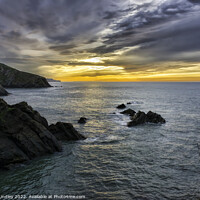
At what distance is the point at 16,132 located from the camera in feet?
70.0

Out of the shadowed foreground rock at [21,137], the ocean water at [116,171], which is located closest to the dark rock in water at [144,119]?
the ocean water at [116,171]

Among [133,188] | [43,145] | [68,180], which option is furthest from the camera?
[43,145]

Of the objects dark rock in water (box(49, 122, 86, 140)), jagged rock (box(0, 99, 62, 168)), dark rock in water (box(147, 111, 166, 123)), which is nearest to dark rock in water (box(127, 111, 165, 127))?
dark rock in water (box(147, 111, 166, 123))

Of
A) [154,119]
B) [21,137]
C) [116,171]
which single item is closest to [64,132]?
[21,137]

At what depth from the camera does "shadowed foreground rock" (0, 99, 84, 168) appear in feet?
63.2

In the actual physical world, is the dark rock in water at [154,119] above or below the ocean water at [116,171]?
above

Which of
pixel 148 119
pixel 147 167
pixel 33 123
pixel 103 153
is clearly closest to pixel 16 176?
pixel 33 123

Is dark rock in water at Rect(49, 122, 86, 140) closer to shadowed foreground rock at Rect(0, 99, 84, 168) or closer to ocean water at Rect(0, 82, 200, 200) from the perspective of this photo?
ocean water at Rect(0, 82, 200, 200)

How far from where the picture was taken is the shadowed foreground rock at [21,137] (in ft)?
63.2

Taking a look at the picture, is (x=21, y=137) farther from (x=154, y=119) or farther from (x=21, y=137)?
(x=154, y=119)

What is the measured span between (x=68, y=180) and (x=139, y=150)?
12.8 meters

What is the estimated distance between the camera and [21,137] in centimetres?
2111

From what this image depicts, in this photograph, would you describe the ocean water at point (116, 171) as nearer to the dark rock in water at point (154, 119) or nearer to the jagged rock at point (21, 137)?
the jagged rock at point (21, 137)

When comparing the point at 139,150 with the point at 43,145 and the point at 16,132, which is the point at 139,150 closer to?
the point at 43,145
